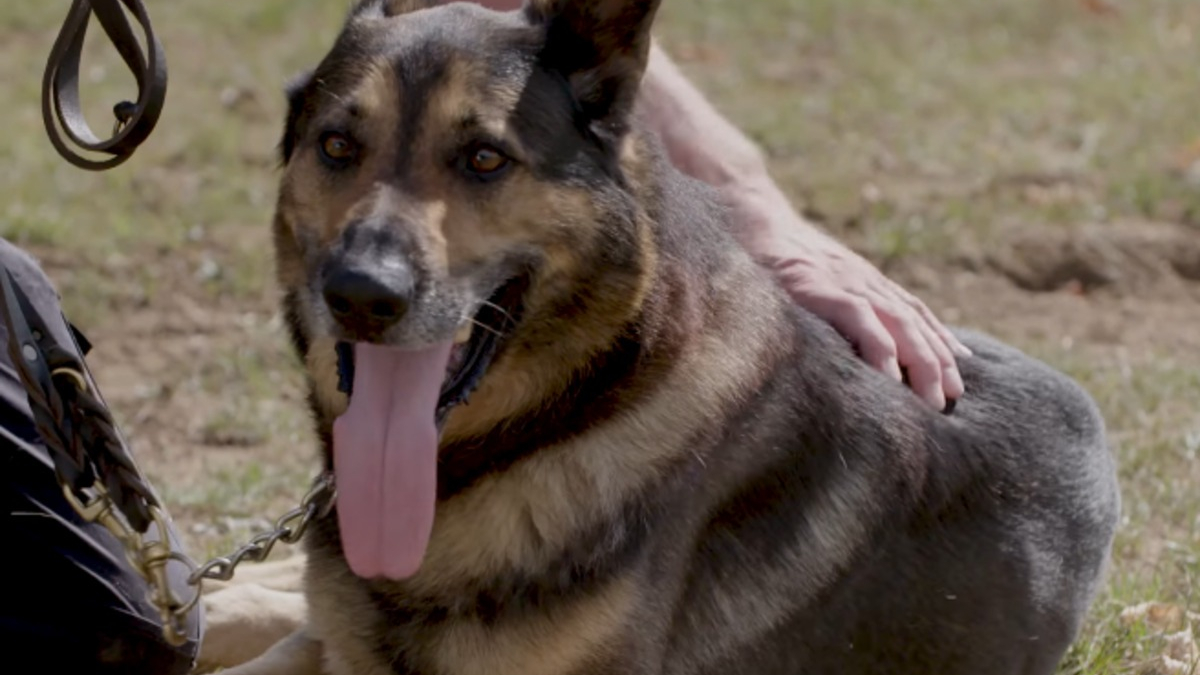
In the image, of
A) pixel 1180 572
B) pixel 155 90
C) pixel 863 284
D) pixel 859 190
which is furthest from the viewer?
pixel 859 190

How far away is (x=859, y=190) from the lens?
8.45m

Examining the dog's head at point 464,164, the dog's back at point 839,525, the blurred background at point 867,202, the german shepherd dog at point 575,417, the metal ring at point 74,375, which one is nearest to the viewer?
the dog's head at point 464,164

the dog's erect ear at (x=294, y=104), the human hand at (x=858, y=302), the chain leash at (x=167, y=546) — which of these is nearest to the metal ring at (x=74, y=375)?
the chain leash at (x=167, y=546)

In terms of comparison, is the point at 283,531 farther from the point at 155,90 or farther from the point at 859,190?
the point at 859,190

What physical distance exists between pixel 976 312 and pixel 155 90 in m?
4.47

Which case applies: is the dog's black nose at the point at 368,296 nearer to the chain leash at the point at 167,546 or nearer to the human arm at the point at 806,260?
the chain leash at the point at 167,546

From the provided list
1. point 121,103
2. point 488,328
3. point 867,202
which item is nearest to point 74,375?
point 121,103

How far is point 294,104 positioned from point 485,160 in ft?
1.58

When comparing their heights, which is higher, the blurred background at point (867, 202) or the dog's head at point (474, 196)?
the dog's head at point (474, 196)

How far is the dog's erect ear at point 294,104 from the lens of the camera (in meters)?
3.68

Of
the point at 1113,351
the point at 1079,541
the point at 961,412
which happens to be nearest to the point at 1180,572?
the point at 1079,541

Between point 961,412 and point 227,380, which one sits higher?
point 961,412

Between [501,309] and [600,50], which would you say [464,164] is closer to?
[501,309]

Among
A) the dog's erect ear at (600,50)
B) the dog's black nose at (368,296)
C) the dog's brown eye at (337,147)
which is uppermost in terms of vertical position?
the dog's erect ear at (600,50)
